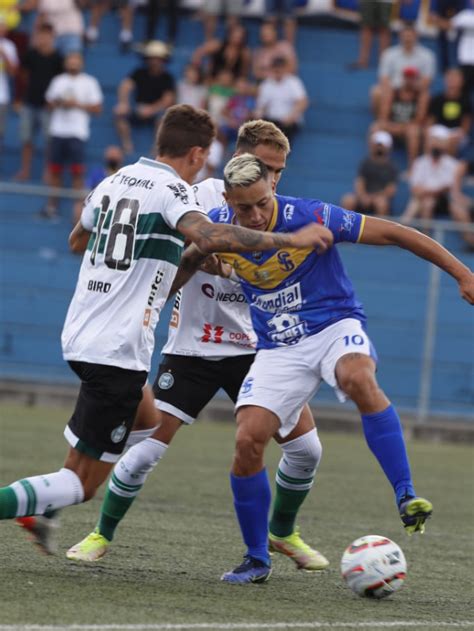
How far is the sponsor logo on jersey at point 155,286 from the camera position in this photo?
6.39 metres

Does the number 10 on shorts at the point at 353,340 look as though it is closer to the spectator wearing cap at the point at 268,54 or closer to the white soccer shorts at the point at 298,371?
the white soccer shorts at the point at 298,371

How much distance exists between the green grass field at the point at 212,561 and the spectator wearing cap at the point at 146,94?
7461 mm

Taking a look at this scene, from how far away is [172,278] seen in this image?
21.4 ft

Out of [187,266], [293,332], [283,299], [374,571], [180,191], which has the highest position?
[180,191]

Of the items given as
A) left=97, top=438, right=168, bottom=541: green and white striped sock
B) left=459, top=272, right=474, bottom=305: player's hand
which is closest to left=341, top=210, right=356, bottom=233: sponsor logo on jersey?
left=459, top=272, right=474, bottom=305: player's hand

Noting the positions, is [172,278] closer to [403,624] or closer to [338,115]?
[403,624]

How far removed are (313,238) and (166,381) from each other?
1.84 m

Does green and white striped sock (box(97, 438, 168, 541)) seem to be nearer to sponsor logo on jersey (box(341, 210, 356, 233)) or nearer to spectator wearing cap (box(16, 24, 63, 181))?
sponsor logo on jersey (box(341, 210, 356, 233))

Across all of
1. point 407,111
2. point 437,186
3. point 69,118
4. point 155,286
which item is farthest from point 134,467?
point 407,111

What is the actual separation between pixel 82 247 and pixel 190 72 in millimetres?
12551

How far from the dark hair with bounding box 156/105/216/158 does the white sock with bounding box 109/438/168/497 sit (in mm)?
1539

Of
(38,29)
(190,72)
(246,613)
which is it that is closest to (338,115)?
(190,72)

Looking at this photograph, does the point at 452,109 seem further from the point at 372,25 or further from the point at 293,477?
the point at 293,477

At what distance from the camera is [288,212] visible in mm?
6789
